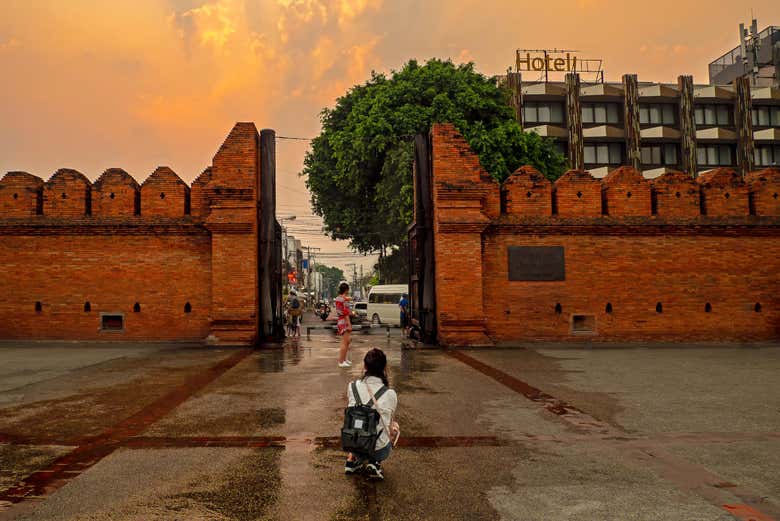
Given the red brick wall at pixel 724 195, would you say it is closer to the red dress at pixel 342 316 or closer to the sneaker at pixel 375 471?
the red dress at pixel 342 316

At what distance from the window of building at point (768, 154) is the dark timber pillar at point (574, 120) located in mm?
14444

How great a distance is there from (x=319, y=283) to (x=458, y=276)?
113m

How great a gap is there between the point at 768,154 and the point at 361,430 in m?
50.7

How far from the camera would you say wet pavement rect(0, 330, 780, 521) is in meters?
3.77

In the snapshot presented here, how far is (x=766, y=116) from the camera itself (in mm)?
43812

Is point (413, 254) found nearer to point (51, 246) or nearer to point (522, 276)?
point (522, 276)

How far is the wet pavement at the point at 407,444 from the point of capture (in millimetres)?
3771

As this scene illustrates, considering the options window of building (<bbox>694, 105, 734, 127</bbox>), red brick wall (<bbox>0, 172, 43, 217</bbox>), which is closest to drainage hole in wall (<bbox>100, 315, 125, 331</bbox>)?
red brick wall (<bbox>0, 172, 43, 217</bbox>)

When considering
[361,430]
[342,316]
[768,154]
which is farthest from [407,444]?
[768,154]

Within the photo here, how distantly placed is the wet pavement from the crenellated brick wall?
421 cm

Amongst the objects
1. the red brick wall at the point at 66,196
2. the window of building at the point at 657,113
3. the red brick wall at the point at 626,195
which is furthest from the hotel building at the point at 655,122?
the red brick wall at the point at 66,196

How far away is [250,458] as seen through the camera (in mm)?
4770

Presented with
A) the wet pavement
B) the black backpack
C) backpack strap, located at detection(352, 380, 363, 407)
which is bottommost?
the wet pavement

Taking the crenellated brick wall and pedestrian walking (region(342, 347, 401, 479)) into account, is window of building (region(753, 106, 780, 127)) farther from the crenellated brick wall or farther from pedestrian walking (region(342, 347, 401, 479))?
pedestrian walking (region(342, 347, 401, 479))
